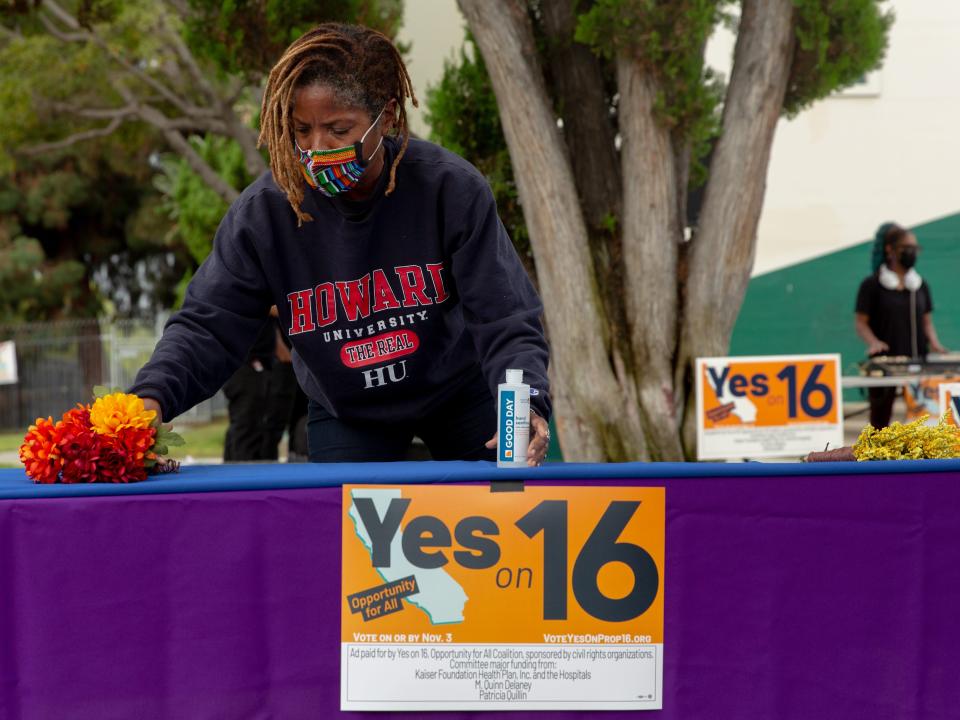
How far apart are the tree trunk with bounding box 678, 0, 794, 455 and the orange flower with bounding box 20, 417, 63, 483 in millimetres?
5731

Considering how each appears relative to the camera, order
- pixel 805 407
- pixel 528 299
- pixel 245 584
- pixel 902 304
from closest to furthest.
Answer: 1. pixel 245 584
2. pixel 528 299
3. pixel 805 407
4. pixel 902 304

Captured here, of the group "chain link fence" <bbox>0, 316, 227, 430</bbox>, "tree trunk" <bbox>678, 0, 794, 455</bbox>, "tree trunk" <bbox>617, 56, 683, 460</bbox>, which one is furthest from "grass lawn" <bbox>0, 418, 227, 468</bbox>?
"tree trunk" <bbox>678, 0, 794, 455</bbox>

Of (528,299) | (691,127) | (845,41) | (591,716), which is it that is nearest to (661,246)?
(691,127)

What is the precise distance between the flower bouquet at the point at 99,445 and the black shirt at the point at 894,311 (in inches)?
290

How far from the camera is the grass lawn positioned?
14.9m

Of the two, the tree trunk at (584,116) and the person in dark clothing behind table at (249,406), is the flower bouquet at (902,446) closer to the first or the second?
the tree trunk at (584,116)

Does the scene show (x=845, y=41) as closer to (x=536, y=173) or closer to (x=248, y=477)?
(x=536, y=173)

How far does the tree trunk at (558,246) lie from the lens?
761cm

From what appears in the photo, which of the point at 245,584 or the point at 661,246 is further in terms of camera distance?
the point at 661,246

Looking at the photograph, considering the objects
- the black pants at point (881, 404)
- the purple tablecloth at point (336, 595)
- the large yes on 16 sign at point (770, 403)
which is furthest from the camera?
the black pants at point (881, 404)

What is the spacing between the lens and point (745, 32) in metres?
7.73

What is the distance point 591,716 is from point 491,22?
5.78m

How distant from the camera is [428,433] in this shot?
3260 millimetres

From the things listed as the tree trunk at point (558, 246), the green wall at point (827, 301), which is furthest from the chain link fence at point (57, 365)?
the tree trunk at point (558, 246)
